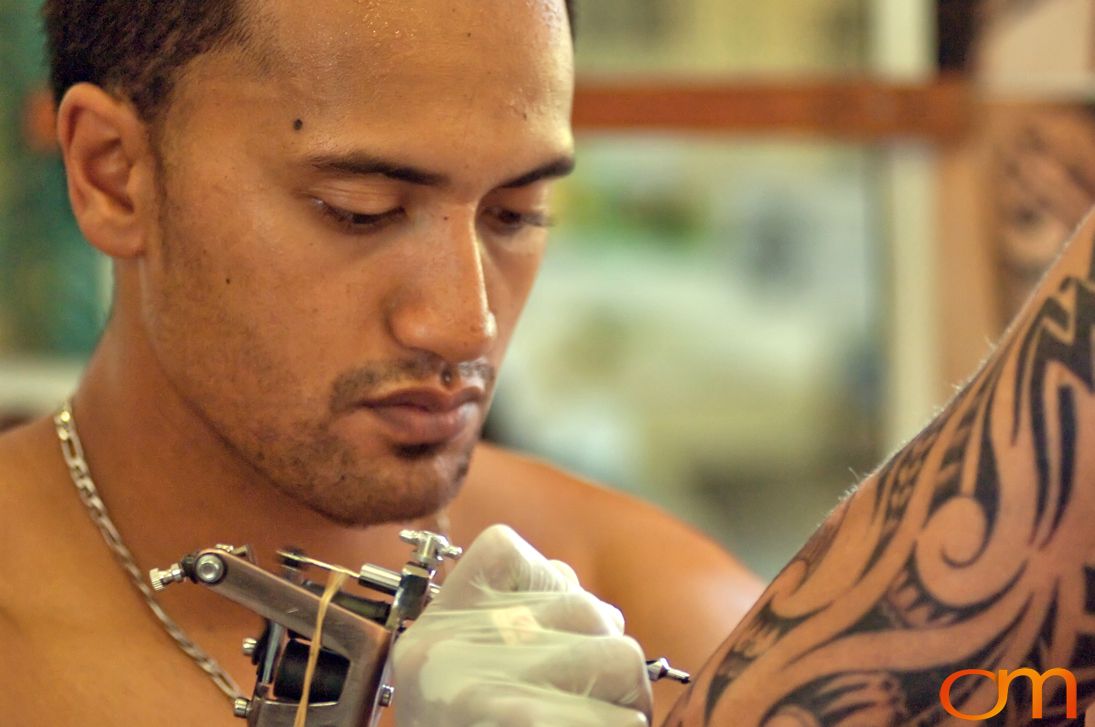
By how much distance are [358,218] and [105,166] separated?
0.31m

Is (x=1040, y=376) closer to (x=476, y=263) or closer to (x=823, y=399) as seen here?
(x=476, y=263)

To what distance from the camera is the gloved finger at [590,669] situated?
3.38 ft

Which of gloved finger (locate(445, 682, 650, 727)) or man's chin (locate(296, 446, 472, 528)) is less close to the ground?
man's chin (locate(296, 446, 472, 528))

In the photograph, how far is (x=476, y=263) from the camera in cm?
133

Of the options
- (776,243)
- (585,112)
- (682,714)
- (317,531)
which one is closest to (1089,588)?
(682,714)

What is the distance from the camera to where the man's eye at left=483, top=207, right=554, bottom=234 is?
1.42 m

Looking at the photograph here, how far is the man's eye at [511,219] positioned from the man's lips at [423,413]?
18 cm

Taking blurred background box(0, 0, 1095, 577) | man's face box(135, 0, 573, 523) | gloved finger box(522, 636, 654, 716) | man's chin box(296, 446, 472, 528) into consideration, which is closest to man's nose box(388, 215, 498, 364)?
man's face box(135, 0, 573, 523)

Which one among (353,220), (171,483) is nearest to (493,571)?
(353,220)

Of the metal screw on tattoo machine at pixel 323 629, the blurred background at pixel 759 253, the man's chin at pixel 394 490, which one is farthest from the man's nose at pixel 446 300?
the blurred background at pixel 759 253

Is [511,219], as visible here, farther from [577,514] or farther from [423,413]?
[577,514]

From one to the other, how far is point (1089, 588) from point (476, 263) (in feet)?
2.10

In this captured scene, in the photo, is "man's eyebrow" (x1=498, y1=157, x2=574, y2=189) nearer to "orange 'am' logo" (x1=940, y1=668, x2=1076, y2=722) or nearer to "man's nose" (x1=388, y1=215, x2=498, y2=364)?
"man's nose" (x1=388, y1=215, x2=498, y2=364)

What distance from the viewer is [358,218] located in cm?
133
